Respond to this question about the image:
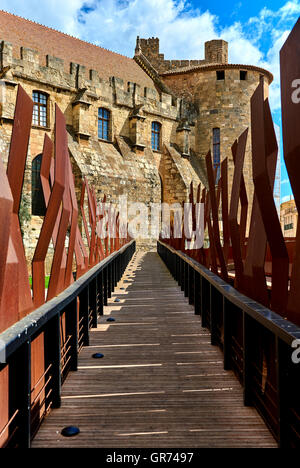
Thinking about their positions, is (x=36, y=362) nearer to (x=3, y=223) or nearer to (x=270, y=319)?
(x=3, y=223)

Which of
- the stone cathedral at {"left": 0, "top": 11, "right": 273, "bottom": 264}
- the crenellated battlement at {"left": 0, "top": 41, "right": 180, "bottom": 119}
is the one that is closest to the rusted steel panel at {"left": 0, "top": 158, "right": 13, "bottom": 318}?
the stone cathedral at {"left": 0, "top": 11, "right": 273, "bottom": 264}

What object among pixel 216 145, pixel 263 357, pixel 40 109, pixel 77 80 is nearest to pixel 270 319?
pixel 263 357

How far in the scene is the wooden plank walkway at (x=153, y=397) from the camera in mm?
1881

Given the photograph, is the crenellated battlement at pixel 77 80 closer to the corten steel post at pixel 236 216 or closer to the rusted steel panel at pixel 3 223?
the corten steel post at pixel 236 216

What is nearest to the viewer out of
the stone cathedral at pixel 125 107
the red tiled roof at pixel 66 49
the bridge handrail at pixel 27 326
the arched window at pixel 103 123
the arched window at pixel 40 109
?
the bridge handrail at pixel 27 326

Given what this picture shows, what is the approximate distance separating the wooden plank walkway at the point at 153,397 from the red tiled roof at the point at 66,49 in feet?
62.8

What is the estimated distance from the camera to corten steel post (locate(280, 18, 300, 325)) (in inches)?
63.7

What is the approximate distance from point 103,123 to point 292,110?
2130cm

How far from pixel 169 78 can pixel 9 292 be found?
2882 centimetres

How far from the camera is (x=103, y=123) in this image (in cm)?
2197

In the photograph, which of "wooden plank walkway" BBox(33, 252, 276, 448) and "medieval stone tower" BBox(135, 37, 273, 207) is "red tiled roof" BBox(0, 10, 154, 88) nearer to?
"medieval stone tower" BBox(135, 37, 273, 207)

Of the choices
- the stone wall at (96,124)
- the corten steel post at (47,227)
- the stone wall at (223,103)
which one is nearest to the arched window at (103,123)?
the stone wall at (96,124)

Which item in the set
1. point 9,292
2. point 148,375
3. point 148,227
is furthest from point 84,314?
point 148,227

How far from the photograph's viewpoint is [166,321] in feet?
14.8
